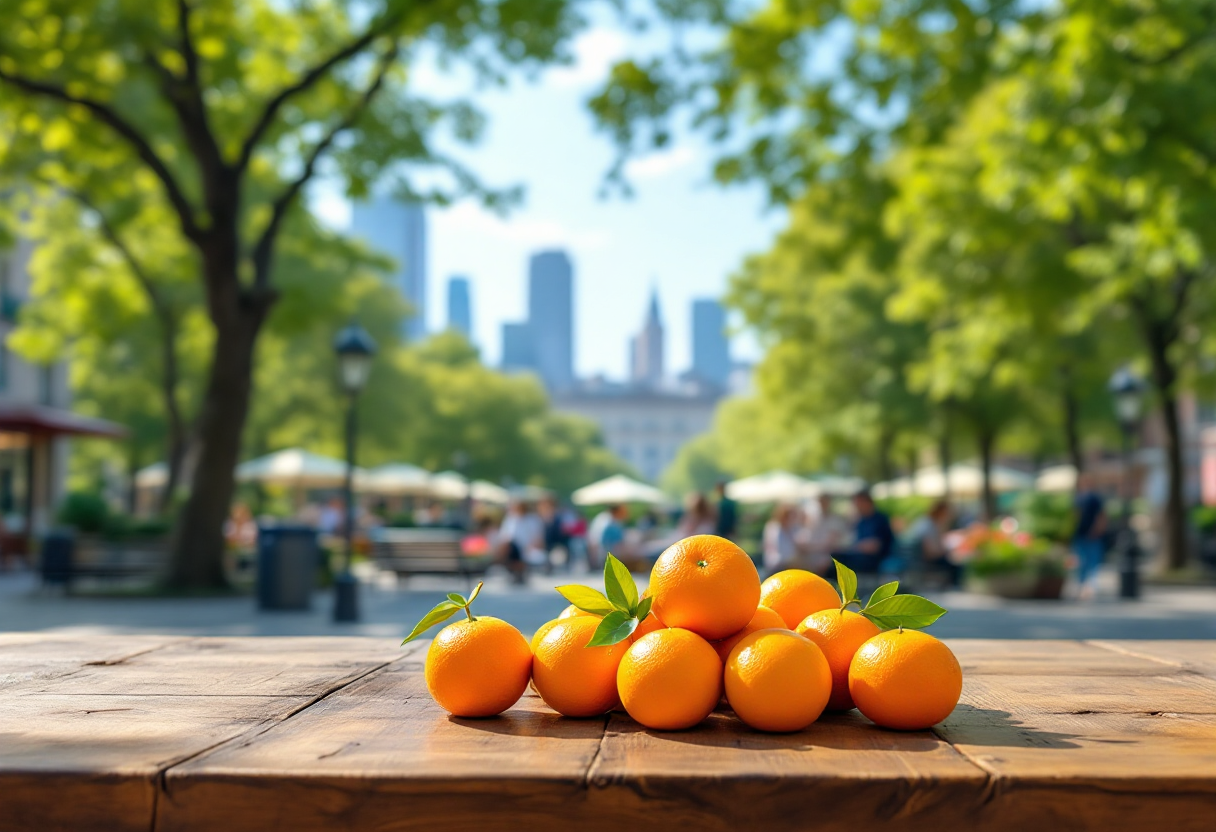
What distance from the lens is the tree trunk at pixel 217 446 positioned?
51.1 ft

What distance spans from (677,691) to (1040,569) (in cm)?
1602

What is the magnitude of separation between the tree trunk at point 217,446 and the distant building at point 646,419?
162778 mm

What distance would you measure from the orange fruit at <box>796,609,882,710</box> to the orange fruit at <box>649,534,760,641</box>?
0.13 metres

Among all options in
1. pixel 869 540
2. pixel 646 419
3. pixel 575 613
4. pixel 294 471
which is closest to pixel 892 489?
pixel 294 471

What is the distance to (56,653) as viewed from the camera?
284 cm

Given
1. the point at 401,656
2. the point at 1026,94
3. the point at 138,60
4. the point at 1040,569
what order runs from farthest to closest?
the point at 1040,569, the point at 138,60, the point at 1026,94, the point at 401,656

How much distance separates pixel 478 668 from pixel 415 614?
12388mm

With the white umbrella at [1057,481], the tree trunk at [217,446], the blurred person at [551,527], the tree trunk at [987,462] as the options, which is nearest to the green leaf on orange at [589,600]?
the tree trunk at [217,446]

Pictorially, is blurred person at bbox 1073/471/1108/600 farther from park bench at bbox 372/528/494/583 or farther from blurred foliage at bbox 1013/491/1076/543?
blurred foliage at bbox 1013/491/1076/543

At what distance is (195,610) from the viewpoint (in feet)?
45.9

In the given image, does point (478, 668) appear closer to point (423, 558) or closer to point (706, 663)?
point (706, 663)

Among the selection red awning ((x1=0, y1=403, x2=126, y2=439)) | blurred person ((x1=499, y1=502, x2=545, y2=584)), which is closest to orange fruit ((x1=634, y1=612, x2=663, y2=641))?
blurred person ((x1=499, y1=502, x2=545, y2=584))

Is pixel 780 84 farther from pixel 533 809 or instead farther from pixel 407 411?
pixel 407 411

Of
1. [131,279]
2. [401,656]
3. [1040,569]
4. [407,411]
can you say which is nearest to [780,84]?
[1040,569]
